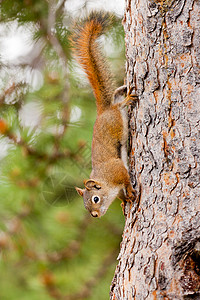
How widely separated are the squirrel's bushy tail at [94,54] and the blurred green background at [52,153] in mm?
88

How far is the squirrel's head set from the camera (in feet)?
3.89

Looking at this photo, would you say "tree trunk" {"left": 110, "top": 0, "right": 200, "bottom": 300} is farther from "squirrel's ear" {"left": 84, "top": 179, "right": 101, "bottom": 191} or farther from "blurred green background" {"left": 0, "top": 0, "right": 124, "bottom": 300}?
"blurred green background" {"left": 0, "top": 0, "right": 124, "bottom": 300}

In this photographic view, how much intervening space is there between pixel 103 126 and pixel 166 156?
0.34 meters

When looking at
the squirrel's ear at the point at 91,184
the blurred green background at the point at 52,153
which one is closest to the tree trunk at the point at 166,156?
the squirrel's ear at the point at 91,184

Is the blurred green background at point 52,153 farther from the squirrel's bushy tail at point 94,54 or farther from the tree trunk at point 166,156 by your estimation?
the tree trunk at point 166,156

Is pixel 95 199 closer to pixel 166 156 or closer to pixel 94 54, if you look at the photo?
pixel 166 156

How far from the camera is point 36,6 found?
4.92 ft

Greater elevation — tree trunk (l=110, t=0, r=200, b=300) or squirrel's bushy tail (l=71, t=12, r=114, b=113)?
squirrel's bushy tail (l=71, t=12, r=114, b=113)

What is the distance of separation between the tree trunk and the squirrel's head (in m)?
0.24

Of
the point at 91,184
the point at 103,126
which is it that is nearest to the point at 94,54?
the point at 103,126

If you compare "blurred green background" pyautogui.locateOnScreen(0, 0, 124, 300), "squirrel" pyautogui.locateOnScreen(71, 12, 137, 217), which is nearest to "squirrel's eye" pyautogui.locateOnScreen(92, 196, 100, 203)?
"squirrel" pyautogui.locateOnScreen(71, 12, 137, 217)

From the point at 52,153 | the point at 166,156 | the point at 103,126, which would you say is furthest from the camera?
the point at 52,153

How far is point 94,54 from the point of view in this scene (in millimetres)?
1203

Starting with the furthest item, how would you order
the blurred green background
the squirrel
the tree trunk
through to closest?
the blurred green background → the squirrel → the tree trunk
